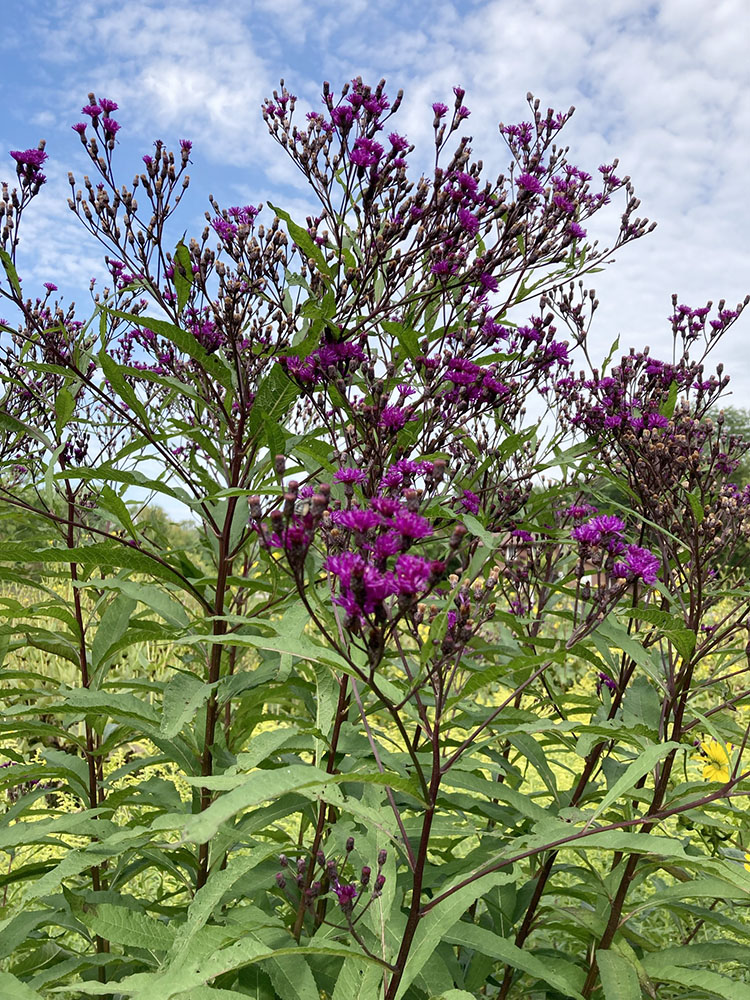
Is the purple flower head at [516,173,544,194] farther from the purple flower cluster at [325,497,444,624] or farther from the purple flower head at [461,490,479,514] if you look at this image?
the purple flower cluster at [325,497,444,624]

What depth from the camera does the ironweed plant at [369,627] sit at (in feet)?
5.32

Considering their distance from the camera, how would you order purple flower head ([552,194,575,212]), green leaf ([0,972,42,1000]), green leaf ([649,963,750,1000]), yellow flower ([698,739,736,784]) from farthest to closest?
yellow flower ([698,739,736,784]) < purple flower head ([552,194,575,212]) < green leaf ([0,972,42,1000]) < green leaf ([649,963,750,1000])

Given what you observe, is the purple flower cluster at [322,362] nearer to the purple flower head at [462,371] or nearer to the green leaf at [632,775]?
the purple flower head at [462,371]

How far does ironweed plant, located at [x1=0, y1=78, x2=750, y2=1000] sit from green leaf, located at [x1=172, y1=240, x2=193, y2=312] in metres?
0.02

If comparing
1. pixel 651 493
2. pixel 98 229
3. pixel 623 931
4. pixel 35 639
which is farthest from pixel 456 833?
pixel 98 229

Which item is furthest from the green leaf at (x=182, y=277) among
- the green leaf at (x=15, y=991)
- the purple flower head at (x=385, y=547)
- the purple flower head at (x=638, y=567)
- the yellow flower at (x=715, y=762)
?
the yellow flower at (x=715, y=762)

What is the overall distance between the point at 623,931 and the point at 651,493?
135 cm

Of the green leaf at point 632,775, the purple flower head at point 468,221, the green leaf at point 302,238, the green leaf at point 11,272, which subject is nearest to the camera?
the green leaf at point 632,775

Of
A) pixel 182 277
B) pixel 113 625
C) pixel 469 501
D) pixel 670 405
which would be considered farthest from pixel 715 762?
pixel 182 277

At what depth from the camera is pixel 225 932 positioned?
1688 mm

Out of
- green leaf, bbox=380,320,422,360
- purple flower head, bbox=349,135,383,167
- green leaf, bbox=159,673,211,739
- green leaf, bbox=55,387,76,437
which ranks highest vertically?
purple flower head, bbox=349,135,383,167

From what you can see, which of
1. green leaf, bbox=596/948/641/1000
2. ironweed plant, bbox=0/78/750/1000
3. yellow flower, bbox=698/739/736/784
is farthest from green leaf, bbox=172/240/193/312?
yellow flower, bbox=698/739/736/784

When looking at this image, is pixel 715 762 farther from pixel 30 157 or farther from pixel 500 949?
pixel 30 157

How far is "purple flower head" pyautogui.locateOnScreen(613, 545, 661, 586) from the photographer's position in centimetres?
178
